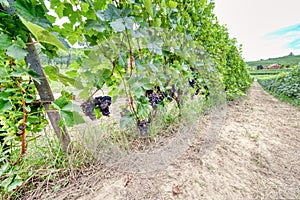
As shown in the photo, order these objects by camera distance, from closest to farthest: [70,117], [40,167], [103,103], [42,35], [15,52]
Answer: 1. [42,35]
2. [15,52]
3. [70,117]
4. [103,103]
5. [40,167]

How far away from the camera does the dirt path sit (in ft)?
3.47

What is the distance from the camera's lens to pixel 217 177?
1.22 m

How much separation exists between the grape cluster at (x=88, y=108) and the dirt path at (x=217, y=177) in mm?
531

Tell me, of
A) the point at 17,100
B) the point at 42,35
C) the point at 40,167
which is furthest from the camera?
the point at 40,167

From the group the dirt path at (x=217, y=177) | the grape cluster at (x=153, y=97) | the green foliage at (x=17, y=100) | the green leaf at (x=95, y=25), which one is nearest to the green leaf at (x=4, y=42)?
the green foliage at (x=17, y=100)

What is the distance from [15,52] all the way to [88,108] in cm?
38

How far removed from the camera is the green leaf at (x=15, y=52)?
0.64 metres

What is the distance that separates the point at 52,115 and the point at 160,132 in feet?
2.85

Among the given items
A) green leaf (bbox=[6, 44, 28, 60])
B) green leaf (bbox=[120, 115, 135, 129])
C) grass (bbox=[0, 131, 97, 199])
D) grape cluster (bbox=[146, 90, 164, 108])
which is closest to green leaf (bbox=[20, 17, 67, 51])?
green leaf (bbox=[6, 44, 28, 60])

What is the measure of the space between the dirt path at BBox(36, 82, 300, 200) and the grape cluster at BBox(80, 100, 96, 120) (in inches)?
20.9

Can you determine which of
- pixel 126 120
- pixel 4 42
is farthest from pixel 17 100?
pixel 126 120

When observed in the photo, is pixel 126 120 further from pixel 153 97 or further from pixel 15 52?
pixel 15 52

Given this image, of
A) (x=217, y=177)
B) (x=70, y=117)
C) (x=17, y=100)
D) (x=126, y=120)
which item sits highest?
(x=17, y=100)

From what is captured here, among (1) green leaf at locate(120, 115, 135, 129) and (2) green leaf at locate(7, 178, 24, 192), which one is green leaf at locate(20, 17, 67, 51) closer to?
(1) green leaf at locate(120, 115, 135, 129)
